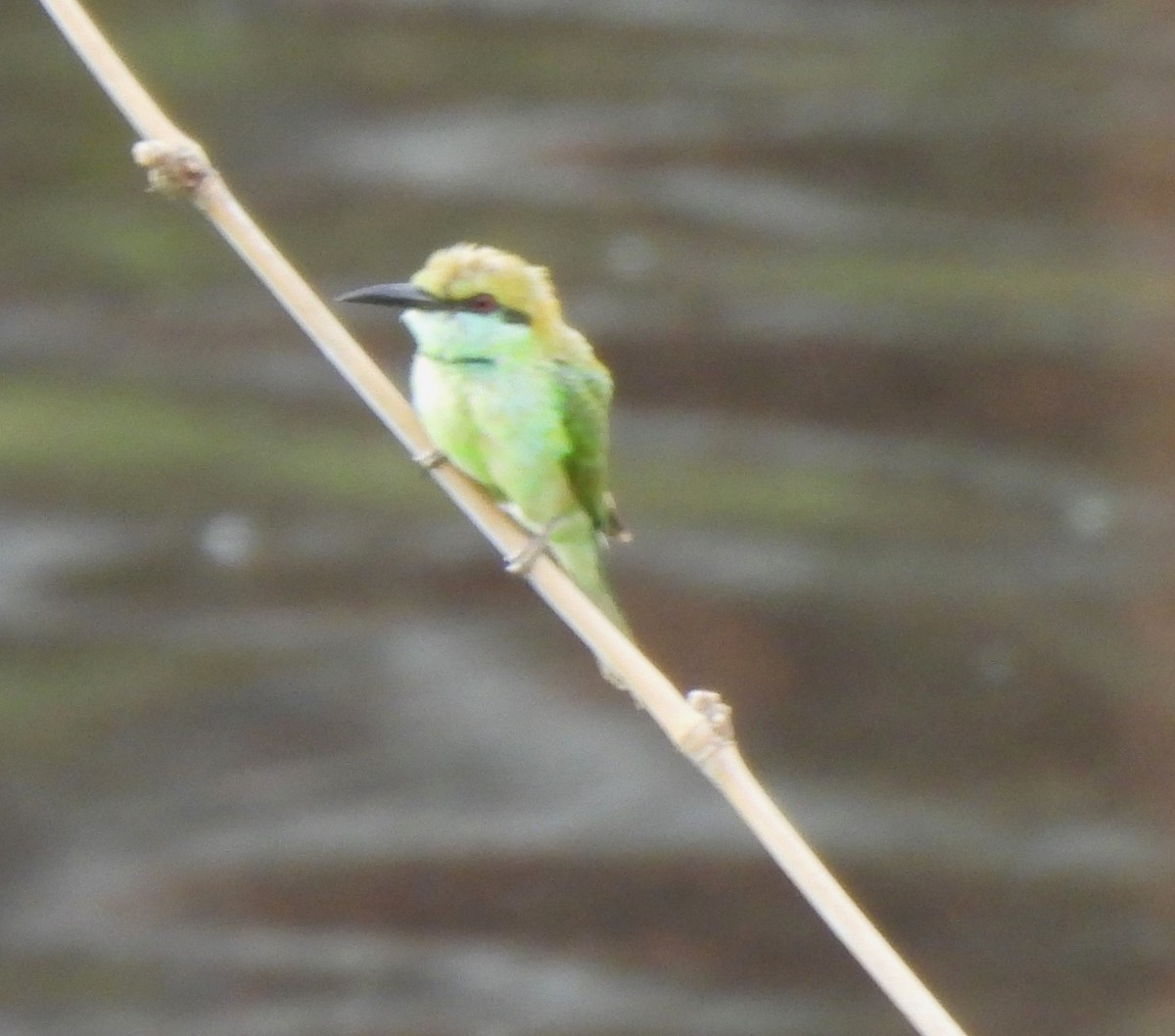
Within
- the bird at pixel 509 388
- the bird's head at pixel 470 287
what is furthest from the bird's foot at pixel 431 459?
the bird's head at pixel 470 287

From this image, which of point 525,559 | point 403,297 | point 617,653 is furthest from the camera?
point 403,297

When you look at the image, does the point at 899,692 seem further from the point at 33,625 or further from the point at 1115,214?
the point at 33,625

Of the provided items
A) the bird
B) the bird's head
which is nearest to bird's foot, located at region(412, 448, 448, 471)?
the bird

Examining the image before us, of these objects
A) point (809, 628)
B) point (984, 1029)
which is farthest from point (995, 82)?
point (984, 1029)

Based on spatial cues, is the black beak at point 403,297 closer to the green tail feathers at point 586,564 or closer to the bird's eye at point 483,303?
the bird's eye at point 483,303

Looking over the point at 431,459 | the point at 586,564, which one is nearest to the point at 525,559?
the point at 431,459

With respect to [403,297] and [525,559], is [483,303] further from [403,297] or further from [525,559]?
[525,559]
